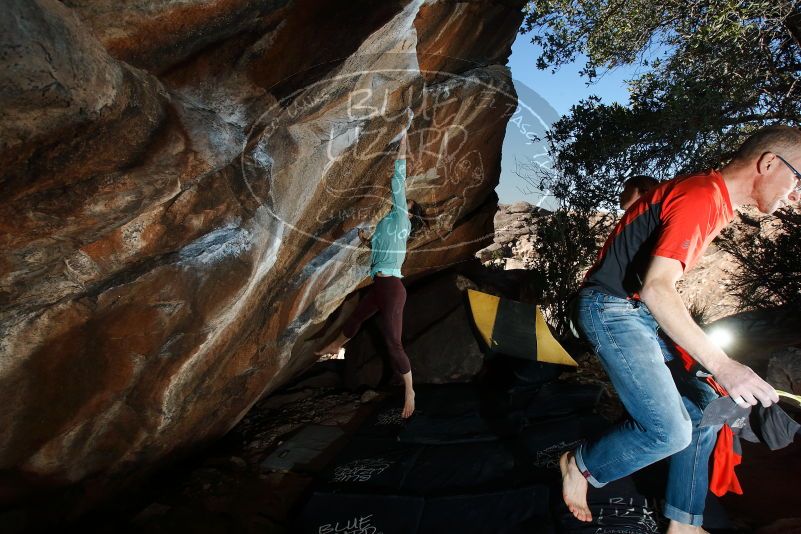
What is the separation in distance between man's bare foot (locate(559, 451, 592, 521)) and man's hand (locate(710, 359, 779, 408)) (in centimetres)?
100

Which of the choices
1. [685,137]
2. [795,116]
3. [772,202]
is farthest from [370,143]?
[795,116]

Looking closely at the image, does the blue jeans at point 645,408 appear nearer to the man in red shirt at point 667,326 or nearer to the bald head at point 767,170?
the man in red shirt at point 667,326

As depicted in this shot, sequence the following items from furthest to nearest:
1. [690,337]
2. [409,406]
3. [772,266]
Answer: [772,266]
[409,406]
[690,337]

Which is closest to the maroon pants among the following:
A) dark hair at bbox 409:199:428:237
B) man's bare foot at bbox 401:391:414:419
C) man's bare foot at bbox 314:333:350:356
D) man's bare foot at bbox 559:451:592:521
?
man's bare foot at bbox 401:391:414:419

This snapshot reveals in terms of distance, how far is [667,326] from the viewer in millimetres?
1805

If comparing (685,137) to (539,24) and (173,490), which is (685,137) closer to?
(539,24)

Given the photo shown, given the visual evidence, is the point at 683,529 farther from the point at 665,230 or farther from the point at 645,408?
the point at 665,230

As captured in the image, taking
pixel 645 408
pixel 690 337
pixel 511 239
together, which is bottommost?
pixel 511 239

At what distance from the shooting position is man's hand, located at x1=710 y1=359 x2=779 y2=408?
163cm

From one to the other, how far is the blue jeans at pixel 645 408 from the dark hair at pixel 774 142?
839 mm

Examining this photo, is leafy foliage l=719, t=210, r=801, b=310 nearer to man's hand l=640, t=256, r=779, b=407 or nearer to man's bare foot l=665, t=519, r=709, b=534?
man's bare foot l=665, t=519, r=709, b=534

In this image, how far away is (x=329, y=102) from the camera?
9.94ft

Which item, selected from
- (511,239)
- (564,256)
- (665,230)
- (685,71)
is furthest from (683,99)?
(511,239)

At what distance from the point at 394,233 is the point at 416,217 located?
5.51 ft
